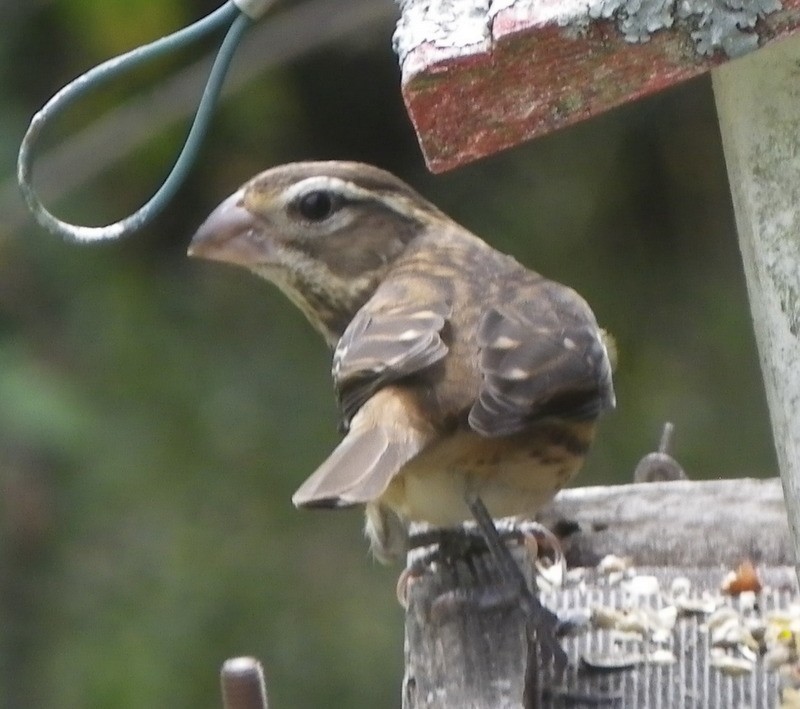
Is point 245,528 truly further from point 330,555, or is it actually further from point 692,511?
point 692,511

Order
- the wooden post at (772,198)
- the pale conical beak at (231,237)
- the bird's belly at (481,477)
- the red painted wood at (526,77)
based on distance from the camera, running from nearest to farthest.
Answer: the red painted wood at (526,77)
the wooden post at (772,198)
the bird's belly at (481,477)
the pale conical beak at (231,237)

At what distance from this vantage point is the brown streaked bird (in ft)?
5.86

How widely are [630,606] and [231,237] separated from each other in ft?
2.30

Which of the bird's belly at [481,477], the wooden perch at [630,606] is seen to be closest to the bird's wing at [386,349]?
the bird's belly at [481,477]

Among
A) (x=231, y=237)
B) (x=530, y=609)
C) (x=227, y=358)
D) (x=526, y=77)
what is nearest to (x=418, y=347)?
(x=530, y=609)

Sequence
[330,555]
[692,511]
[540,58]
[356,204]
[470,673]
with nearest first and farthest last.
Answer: [540,58] < [470,673] < [692,511] < [356,204] < [330,555]

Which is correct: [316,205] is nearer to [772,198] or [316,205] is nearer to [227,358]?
[772,198]

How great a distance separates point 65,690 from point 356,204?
4.64 feet

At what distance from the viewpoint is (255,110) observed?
11.3 feet

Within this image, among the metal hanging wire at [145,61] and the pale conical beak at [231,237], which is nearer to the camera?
the metal hanging wire at [145,61]

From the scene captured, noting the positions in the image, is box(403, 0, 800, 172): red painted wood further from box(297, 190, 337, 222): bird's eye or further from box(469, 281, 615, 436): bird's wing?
box(297, 190, 337, 222): bird's eye

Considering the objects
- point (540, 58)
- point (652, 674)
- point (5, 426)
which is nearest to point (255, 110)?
point (5, 426)

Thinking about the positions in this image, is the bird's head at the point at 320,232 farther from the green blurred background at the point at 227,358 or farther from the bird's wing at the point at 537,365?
the green blurred background at the point at 227,358

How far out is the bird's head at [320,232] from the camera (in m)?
2.19
